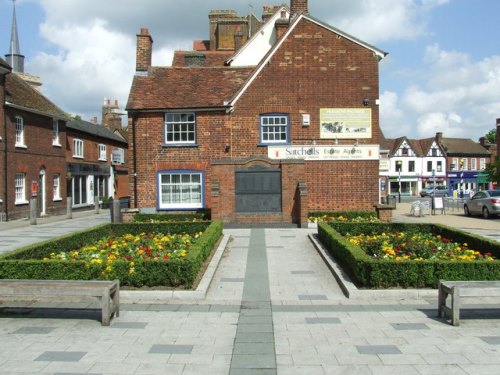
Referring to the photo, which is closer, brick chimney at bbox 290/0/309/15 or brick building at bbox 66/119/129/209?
brick chimney at bbox 290/0/309/15

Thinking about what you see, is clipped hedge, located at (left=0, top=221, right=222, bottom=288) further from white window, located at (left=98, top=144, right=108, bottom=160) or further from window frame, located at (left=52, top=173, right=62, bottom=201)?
white window, located at (left=98, top=144, right=108, bottom=160)

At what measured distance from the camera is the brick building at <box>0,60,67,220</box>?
2641cm

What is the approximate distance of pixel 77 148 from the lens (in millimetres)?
37688

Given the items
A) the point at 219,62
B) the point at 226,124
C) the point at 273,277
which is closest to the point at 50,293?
the point at 273,277

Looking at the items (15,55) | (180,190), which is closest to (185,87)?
(180,190)

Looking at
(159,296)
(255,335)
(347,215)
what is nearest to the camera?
(255,335)

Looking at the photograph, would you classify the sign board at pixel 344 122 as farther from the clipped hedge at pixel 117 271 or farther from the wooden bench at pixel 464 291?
the wooden bench at pixel 464 291

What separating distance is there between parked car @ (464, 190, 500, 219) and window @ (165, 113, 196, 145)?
706 inches

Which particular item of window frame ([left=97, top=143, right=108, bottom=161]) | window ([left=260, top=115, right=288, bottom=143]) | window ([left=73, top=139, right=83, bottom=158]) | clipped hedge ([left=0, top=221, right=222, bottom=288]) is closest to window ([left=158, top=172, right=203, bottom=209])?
window ([left=260, top=115, right=288, bottom=143])

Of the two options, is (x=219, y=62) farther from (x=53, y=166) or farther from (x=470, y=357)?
(x=470, y=357)

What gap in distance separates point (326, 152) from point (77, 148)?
22.9 meters

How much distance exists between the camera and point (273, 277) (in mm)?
11156

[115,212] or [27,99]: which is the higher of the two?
[27,99]

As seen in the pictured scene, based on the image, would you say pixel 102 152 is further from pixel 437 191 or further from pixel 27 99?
pixel 437 191
